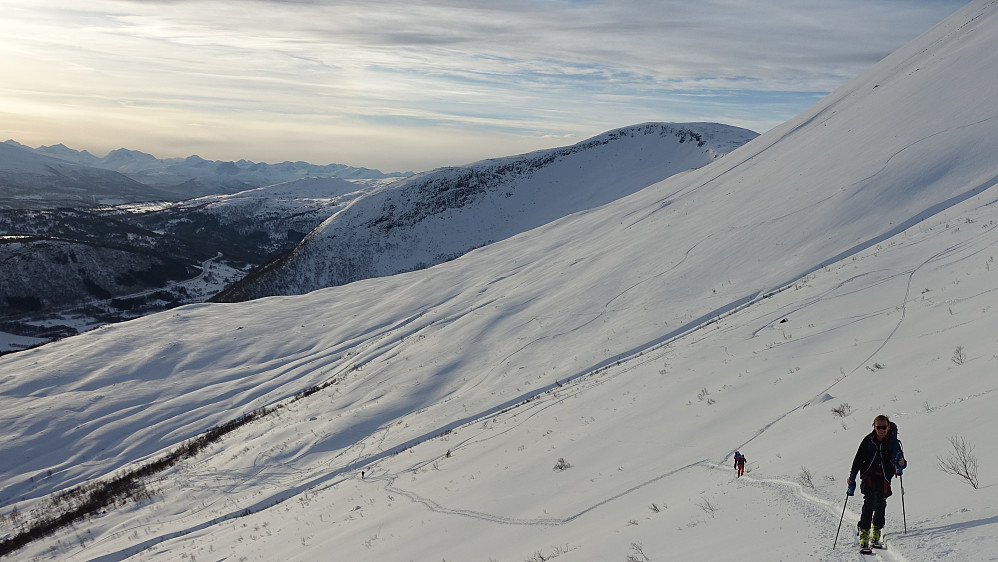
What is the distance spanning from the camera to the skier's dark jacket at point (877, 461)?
5.20 m

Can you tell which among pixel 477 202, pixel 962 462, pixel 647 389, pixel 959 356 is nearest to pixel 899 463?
pixel 962 462

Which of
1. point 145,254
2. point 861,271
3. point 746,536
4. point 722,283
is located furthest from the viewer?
point 145,254

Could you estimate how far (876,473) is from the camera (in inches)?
207

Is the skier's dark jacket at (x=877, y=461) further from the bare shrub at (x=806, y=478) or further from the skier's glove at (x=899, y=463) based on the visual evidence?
the bare shrub at (x=806, y=478)

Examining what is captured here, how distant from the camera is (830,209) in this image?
20.6 m

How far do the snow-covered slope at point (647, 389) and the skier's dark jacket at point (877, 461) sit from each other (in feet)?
1.55

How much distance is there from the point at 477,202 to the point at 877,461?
109 m

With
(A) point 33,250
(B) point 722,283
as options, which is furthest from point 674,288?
(A) point 33,250

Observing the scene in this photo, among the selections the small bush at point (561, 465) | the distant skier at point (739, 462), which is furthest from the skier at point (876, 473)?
the small bush at point (561, 465)

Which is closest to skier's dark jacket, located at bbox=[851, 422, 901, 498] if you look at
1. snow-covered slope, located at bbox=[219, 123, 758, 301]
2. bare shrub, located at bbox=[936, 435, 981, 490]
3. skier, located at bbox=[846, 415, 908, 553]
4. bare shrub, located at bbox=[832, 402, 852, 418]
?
skier, located at bbox=[846, 415, 908, 553]

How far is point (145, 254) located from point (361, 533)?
15372 cm

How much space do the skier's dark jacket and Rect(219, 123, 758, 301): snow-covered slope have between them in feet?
305

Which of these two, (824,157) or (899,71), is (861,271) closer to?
(824,157)

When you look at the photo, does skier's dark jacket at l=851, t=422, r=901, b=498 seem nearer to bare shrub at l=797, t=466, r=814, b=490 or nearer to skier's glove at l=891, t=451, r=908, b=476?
skier's glove at l=891, t=451, r=908, b=476
